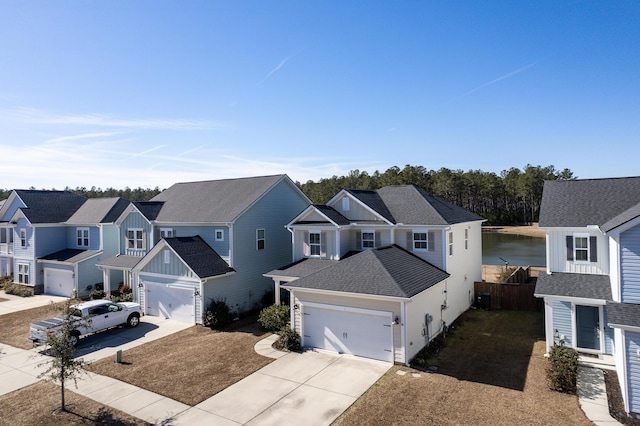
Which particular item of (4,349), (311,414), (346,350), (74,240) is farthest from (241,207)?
(74,240)

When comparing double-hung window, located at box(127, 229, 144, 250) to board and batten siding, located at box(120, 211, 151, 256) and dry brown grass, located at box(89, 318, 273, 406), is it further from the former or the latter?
dry brown grass, located at box(89, 318, 273, 406)

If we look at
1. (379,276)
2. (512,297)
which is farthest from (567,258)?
(379,276)

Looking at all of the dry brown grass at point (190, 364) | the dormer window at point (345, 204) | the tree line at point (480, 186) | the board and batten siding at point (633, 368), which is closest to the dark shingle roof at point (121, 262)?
the dry brown grass at point (190, 364)

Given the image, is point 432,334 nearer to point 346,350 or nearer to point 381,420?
point 346,350

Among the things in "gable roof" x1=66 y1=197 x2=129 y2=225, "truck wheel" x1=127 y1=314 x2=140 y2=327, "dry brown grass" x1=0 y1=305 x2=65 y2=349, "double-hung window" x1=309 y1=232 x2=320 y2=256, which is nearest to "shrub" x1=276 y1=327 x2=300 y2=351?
"double-hung window" x1=309 y1=232 x2=320 y2=256

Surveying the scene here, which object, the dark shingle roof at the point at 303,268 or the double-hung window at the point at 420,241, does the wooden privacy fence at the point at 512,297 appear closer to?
the double-hung window at the point at 420,241

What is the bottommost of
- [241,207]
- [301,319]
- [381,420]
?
[381,420]
